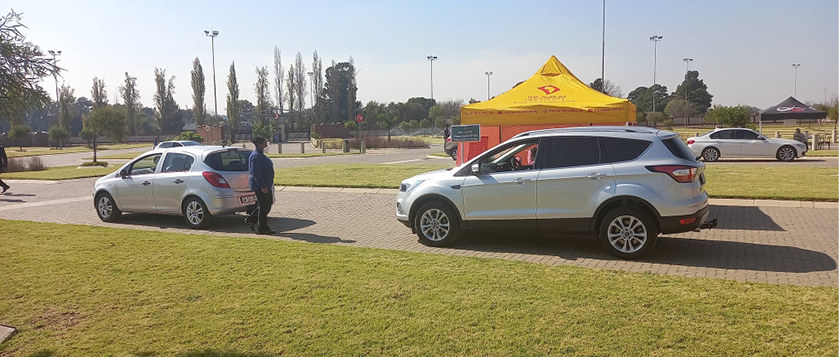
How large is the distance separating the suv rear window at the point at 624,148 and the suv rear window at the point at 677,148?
27 centimetres

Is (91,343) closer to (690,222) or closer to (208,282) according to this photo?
(208,282)

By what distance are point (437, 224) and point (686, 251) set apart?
345 centimetres

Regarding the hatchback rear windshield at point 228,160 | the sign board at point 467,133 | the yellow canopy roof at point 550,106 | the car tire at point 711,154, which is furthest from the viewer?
the car tire at point 711,154

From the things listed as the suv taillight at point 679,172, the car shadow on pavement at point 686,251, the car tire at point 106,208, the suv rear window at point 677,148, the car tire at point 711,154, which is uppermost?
the suv rear window at point 677,148

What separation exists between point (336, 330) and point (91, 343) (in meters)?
1.99

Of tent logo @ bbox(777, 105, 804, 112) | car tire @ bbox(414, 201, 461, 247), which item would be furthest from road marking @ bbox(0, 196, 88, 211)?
tent logo @ bbox(777, 105, 804, 112)

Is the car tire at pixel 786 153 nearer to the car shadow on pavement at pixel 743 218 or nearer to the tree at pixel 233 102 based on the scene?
the car shadow on pavement at pixel 743 218

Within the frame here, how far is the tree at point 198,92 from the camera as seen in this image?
8475 centimetres

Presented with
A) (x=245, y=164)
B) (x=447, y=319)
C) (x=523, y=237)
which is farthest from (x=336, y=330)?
(x=245, y=164)

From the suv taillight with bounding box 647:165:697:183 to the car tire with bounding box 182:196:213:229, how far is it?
7.54m

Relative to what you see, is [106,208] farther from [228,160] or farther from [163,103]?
[163,103]

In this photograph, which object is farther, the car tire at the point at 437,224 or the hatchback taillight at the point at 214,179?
the hatchback taillight at the point at 214,179

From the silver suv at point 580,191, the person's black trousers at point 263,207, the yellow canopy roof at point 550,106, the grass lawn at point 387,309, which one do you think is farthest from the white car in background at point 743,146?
the grass lawn at point 387,309

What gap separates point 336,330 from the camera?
4.80 metres
